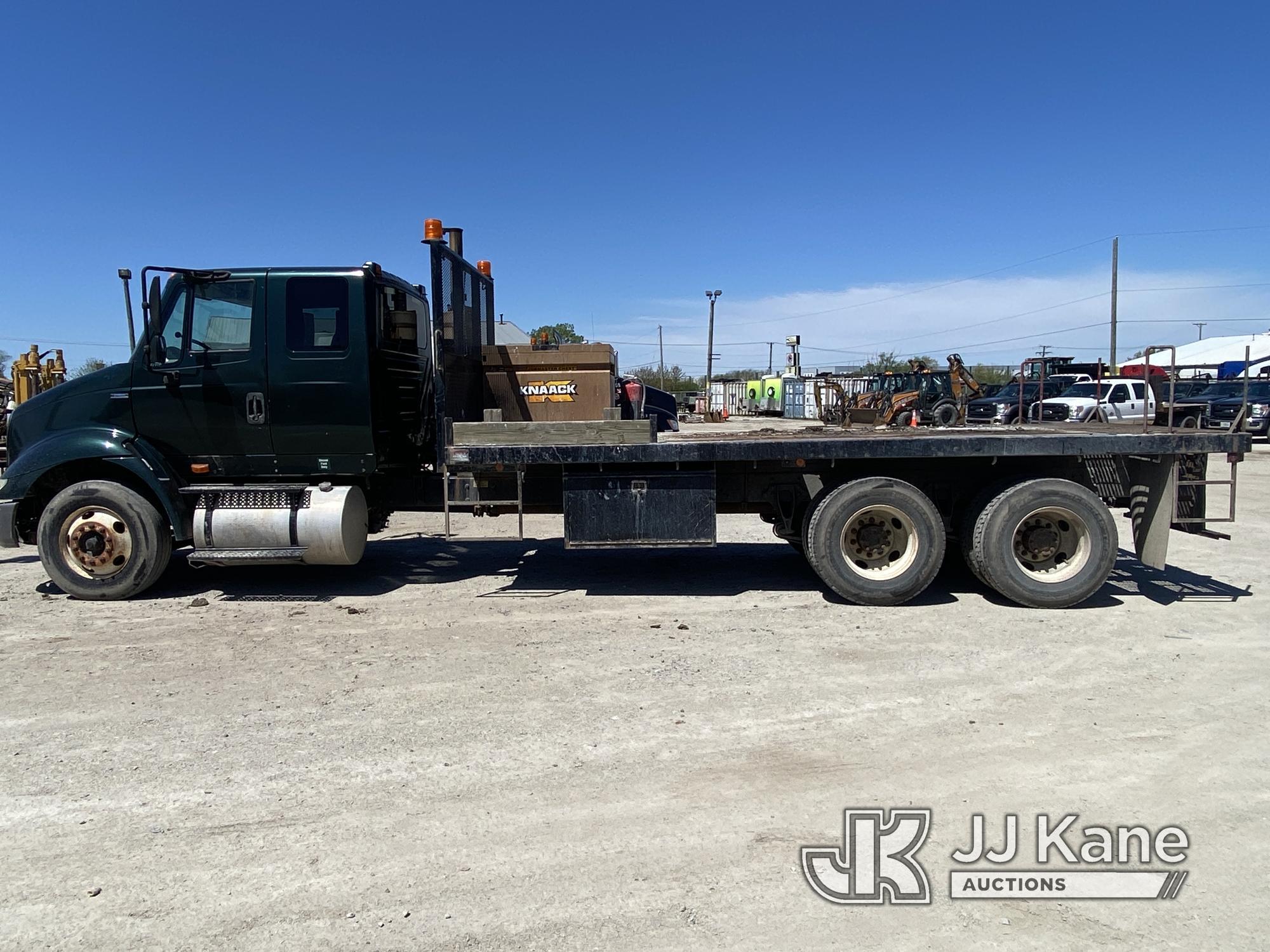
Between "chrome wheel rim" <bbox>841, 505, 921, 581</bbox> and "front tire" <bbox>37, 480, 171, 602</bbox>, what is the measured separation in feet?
19.4

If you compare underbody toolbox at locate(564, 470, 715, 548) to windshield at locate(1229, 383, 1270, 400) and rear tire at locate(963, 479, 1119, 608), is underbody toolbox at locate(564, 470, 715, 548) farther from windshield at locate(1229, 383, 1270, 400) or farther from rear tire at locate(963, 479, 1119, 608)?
windshield at locate(1229, 383, 1270, 400)

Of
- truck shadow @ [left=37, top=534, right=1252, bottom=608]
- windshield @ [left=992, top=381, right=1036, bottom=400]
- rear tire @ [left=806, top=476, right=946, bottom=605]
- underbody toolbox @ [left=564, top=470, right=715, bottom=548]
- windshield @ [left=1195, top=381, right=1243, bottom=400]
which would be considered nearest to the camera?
rear tire @ [left=806, top=476, right=946, bottom=605]

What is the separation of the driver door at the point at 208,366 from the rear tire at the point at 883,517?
4867 mm

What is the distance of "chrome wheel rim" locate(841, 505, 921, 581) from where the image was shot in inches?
261

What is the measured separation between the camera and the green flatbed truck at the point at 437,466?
6555 mm

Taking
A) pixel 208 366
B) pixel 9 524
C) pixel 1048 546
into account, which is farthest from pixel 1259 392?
pixel 9 524

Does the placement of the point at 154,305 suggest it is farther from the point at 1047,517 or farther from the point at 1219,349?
the point at 1219,349

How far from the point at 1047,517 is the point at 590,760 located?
4635 millimetres

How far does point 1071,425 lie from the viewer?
8.70 metres

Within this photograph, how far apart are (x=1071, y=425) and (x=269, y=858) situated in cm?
855

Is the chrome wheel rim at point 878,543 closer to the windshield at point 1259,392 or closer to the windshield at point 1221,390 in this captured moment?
the windshield at point 1259,392

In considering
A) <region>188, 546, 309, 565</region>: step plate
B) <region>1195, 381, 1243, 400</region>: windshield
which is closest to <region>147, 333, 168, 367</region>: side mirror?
<region>188, 546, 309, 565</region>: step plate

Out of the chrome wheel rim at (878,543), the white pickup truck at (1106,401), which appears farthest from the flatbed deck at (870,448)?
the white pickup truck at (1106,401)

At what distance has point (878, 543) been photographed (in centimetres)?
678
